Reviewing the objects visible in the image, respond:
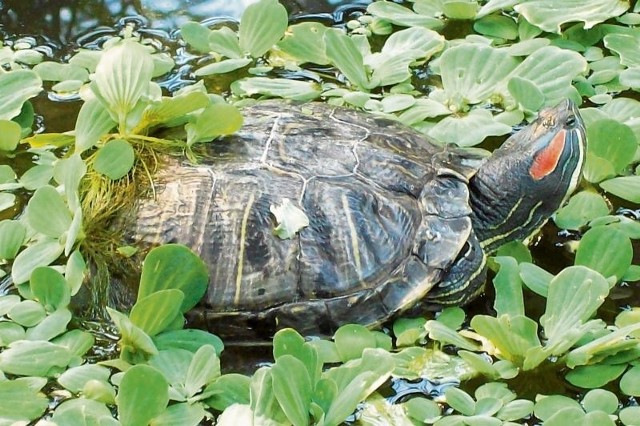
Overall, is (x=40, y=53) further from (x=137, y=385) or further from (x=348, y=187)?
(x=137, y=385)

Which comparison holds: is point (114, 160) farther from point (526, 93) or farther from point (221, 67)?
point (526, 93)

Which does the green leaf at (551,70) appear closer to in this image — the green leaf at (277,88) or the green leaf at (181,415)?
the green leaf at (277,88)

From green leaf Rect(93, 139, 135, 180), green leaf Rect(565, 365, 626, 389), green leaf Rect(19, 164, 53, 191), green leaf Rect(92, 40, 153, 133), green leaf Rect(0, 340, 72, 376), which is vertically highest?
green leaf Rect(92, 40, 153, 133)

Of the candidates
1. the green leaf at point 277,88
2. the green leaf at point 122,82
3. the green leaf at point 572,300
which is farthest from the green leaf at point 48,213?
the green leaf at point 572,300

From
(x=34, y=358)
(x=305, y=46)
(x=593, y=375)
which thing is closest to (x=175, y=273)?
(x=34, y=358)

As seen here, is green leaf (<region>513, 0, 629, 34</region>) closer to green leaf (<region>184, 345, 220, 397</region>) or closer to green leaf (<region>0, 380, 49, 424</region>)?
green leaf (<region>184, 345, 220, 397</region>)

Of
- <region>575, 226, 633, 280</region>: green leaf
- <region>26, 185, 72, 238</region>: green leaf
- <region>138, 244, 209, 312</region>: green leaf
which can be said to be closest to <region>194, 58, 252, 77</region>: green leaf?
<region>26, 185, 72, 238</region>: green leaf

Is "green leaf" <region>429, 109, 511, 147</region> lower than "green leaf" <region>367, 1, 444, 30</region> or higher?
lower
